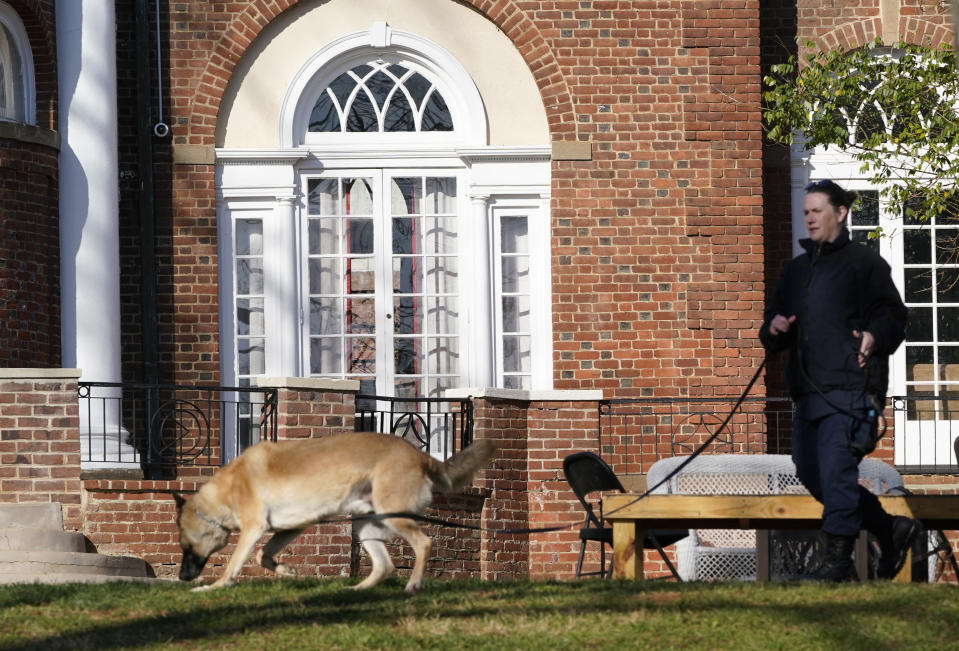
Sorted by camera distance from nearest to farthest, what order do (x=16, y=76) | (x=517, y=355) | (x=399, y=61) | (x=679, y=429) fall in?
1. (x=16, y=76)
2. (x=679, y=429)
3. (x=517, y=355)
4. (x=399, y=61)

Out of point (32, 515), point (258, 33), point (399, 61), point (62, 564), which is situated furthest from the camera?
point (399, 61)

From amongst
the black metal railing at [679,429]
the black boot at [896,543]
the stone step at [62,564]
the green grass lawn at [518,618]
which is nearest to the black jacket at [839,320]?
the black boot at [896,543]

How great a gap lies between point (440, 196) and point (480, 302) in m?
1.17

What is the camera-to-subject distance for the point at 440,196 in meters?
16.0

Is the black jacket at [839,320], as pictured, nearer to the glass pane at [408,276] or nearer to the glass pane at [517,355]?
the glass pane at [517,355]

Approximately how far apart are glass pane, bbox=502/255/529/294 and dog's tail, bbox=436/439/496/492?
709 centimetres

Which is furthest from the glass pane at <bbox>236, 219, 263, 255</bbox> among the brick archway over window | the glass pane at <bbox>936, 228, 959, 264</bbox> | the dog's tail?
the dog's tail

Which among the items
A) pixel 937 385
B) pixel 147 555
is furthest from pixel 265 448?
pixel 937 385

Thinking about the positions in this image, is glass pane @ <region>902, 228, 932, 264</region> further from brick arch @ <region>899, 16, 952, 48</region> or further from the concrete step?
the concrete step

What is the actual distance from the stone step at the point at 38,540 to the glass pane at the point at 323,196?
4.73 metres

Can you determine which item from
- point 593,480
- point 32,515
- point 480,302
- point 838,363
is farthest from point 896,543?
point 480,302

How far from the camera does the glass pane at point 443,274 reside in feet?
52.2

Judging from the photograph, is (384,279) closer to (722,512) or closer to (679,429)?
(679,429)

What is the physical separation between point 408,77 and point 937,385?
6.24m
